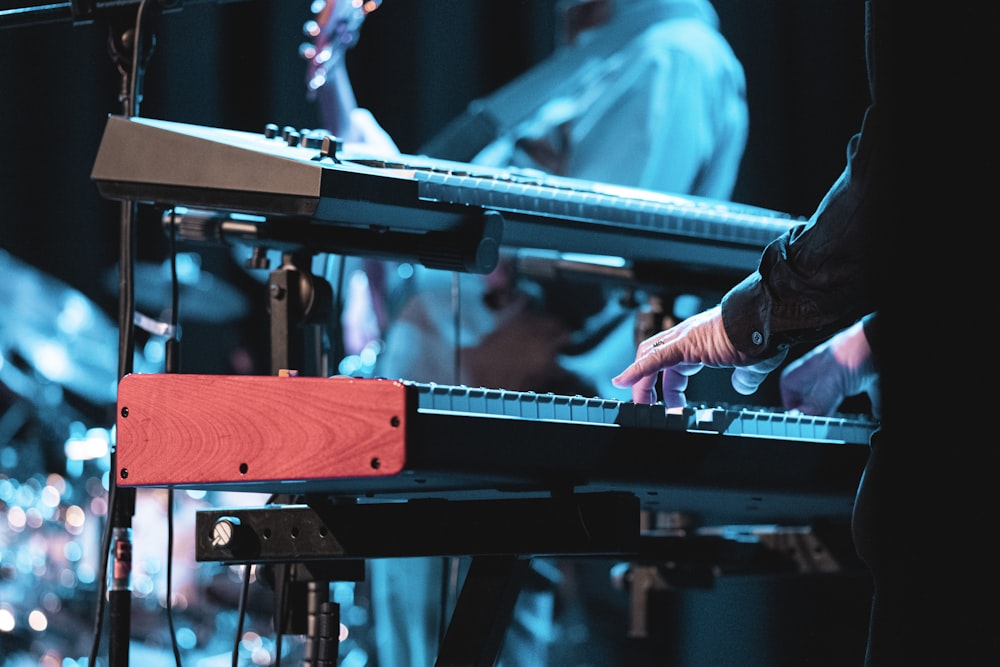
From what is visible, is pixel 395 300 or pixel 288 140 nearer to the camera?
pixel 288 140

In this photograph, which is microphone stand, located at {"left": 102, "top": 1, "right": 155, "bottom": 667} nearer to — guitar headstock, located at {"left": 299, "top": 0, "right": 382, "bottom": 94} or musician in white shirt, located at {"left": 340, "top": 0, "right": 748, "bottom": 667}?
guitar headstock, located at {"left": 299, "top": 0, "right": 382, "bottom": 94}

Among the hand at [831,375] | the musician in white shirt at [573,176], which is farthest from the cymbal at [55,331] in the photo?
the hand at [831,375]

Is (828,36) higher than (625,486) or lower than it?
higher

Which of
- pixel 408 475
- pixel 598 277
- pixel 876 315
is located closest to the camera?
pixel 876 315

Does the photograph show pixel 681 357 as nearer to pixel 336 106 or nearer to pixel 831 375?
pixel 831 375

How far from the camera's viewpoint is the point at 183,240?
1849 mm

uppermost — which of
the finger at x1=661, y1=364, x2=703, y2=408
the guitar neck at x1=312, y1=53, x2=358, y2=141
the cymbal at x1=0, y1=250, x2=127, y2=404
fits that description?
the guitar neck at x1=312, y1=53, x2=358, y2=141

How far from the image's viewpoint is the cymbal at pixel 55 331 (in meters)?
4.39

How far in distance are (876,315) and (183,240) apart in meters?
1.40

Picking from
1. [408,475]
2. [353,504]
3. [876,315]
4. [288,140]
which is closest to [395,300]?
[288,140]

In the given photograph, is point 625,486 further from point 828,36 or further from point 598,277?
point 828,36

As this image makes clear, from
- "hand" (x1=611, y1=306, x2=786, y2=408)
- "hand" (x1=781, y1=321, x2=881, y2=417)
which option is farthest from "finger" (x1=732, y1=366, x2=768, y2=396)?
"hand" (x1=781, y1=321, x2=881, y2=417)

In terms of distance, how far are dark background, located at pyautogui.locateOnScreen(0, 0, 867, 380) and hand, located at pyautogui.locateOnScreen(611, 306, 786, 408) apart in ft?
4.14

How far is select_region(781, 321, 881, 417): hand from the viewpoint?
1755mm
